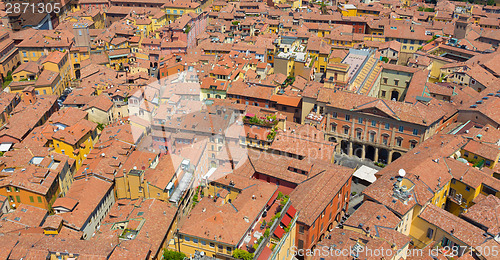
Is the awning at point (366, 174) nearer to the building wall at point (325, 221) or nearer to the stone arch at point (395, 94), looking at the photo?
the building wall at point (325, 221)

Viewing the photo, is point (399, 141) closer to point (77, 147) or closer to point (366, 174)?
point (366, 174)

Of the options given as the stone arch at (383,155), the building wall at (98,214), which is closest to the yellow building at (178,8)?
the stone arch at (383,155)

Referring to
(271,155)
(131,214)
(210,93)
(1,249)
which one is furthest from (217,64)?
(1,249)

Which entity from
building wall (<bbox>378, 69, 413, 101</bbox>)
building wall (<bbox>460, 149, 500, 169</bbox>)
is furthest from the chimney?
building wall (<bbox>460, 149, 500, 169</bbox>)

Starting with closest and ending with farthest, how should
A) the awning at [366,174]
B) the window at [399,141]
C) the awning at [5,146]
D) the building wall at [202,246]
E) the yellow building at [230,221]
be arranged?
the building wall at [202,246]
the yellow building at [230,221]
the awning at [366,174]
the awning at [5,146]
the window at [399,141]

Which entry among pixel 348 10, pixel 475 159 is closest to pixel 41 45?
pixel 348 10

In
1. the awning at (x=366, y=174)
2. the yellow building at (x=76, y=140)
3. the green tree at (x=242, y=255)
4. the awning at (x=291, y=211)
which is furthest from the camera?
the yellow building at (x=76, y=140)

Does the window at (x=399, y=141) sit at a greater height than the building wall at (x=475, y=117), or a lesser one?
lesser

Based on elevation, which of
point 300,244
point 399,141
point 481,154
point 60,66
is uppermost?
point 60,66

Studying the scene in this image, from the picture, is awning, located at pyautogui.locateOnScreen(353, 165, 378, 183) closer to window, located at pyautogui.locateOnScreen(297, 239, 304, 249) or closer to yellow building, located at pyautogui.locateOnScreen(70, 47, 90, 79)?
window, located at pyautogui.locateOnScreen(297, 239, 304, 249)
